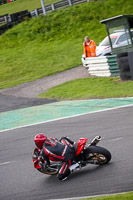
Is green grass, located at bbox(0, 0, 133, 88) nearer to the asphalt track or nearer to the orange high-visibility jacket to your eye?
the orange high-visibility jacket

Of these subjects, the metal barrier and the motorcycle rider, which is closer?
the motorcycle rider

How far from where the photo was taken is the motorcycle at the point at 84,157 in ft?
27.7

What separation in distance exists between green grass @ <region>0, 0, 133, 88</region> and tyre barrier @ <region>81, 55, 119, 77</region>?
4.00 meters

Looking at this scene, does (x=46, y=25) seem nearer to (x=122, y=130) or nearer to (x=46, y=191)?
(x=122, y=130)

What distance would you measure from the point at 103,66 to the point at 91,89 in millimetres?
2399

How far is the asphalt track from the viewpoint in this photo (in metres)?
7.81

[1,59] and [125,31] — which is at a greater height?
[125,31]

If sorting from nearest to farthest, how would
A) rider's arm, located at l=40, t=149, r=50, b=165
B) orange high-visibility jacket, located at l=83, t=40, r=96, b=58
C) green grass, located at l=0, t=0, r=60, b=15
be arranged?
rider's arm, located at l=40, t=149, r=50, b=165 → orange high-visibility jacket, located at l=83, t=40, r=96, b=58 → green grass, located at l=0, t=0, r=60, b=15

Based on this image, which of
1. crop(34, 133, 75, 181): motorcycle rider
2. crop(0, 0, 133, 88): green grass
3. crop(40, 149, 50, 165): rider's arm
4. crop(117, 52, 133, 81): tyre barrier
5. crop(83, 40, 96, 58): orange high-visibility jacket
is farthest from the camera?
crop(0, 0, 133, 88): green grass

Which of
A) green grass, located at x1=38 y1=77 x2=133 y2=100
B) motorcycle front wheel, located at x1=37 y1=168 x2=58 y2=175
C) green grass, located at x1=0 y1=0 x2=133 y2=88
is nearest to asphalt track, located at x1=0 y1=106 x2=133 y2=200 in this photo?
motorcycle front wheel, located at x1=37 y1=168 x2=58 y2=175

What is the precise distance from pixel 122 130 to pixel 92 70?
1016cm

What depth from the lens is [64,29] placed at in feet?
112

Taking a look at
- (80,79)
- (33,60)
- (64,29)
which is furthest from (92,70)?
(64,29)

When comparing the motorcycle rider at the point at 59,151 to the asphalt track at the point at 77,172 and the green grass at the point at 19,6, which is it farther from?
the green grass at the point at 19,6
